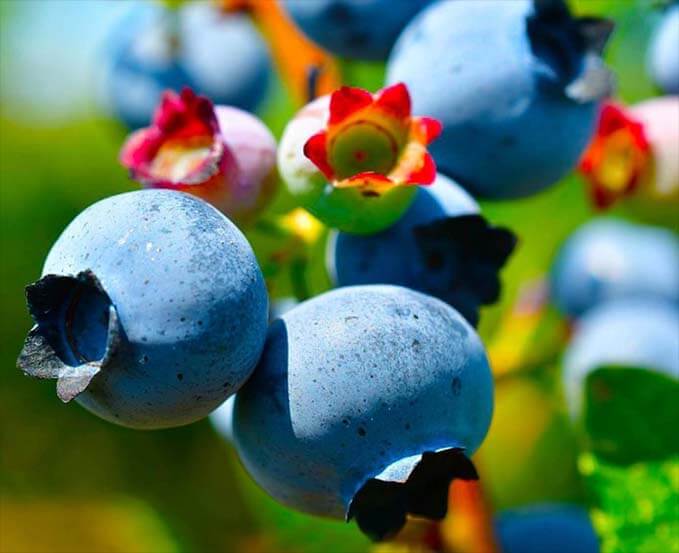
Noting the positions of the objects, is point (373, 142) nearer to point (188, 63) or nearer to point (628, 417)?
point (628, 417)

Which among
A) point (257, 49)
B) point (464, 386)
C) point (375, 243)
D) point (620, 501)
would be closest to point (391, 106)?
point (375, 243)

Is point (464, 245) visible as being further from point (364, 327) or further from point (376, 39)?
point (376, 39)

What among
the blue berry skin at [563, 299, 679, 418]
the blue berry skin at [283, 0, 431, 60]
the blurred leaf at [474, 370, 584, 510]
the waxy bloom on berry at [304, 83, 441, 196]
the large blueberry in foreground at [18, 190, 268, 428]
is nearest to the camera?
the large blueberry in foreground at [18, 190, 268, 428]

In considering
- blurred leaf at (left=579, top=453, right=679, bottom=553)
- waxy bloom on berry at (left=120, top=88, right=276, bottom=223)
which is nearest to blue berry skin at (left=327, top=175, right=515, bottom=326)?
waxy bloom on berry at (left=120, top=88, right=276, bottom=223)

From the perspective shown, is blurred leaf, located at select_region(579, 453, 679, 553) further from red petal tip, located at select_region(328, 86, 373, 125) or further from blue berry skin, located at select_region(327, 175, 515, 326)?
red petal tip, located at select_region(328, 86, 373, 125)

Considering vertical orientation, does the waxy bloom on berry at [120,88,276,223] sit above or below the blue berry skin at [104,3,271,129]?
above

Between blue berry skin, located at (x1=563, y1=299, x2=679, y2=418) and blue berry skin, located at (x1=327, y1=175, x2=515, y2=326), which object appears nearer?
blue berry skin, located at (x1=327, y1=175, x2=515, y2=326)

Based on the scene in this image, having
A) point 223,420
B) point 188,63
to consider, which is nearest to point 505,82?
point 223,420
